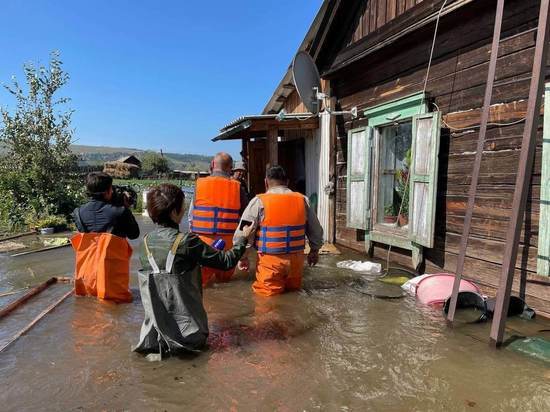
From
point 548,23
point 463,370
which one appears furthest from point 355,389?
point 548,23

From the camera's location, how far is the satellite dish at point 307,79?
8.02 meters

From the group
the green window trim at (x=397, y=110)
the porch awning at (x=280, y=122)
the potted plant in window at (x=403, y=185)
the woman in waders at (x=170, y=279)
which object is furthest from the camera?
the porch awning at (x=280, y=122)

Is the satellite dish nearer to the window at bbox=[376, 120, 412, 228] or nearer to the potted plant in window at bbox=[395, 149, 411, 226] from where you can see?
the window at bbox=[376, 120, 412, 228]

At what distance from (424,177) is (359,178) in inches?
72.0

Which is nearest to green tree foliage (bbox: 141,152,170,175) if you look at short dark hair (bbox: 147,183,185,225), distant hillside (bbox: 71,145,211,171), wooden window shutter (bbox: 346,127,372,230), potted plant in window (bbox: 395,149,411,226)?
distant hillside (bbox: 71,145,211,171)

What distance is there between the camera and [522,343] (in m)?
3.56

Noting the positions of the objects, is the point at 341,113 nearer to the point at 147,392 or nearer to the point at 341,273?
the point at 341,273

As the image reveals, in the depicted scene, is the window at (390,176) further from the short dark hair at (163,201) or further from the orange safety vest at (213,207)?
the short dark hair at (163,201)

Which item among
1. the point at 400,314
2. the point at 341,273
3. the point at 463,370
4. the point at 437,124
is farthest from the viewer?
the point at 341,273

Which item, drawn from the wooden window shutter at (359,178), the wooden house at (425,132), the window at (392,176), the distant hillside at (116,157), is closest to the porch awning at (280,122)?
the wooden house at (425,132)

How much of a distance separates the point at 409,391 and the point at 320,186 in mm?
6200

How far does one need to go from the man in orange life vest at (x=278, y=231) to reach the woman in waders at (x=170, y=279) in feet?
4.08

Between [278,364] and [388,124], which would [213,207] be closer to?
[278,364]

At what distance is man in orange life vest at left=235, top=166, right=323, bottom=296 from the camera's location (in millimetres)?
4723
